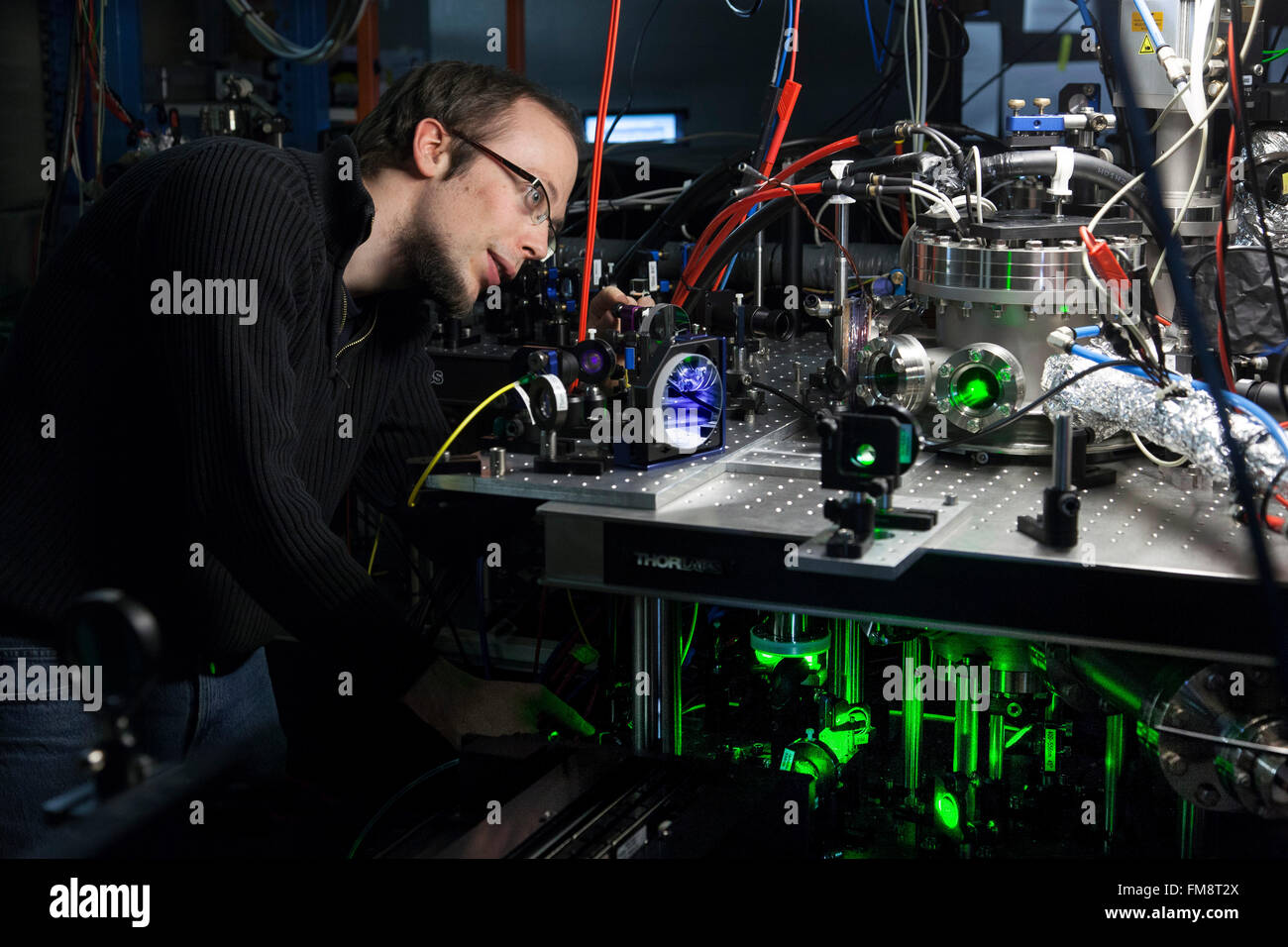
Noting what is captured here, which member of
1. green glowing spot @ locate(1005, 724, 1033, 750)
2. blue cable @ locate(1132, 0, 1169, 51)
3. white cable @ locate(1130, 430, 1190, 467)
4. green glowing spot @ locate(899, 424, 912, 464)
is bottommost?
green glowing spot @ locate(1005, 724, 1033, 750)

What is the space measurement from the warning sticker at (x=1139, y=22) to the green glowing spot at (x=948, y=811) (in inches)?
43.2

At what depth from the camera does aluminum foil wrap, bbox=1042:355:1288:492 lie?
1354 mm

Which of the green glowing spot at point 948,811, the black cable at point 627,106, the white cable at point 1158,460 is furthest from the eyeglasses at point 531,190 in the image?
the black cable at point 627,106

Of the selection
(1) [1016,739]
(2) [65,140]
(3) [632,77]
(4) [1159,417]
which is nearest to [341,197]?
(4) [1159,417]

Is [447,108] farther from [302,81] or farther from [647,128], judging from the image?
[302,81]

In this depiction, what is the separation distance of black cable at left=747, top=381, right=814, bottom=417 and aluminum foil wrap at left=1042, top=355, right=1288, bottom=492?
0.36m

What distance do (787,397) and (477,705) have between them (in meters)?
0.66

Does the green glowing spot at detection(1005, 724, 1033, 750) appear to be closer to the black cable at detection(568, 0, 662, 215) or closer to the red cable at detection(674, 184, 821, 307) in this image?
the red cable at detection(674, 184, 821, 307)

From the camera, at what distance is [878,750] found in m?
2.03

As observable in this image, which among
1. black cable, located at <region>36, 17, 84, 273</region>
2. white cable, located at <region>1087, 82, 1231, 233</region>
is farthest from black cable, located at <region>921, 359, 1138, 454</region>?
black cable, located at <region>36, 17, 84, 273</region>
